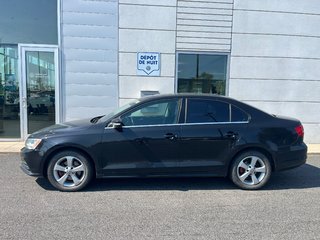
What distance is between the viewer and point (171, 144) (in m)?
4.54

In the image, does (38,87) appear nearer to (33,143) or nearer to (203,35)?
(33,143)

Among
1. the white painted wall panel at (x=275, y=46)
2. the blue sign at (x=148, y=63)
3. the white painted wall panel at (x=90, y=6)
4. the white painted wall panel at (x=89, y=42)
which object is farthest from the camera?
the white painted wall panel at (x=275, y=46)

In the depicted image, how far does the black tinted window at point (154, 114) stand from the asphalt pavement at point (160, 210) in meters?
1.12

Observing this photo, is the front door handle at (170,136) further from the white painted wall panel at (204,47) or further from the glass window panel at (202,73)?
the white painted wall panel at (204,47)

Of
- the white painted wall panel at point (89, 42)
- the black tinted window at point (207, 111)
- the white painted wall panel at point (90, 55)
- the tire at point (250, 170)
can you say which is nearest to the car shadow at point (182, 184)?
the tire at point (250, 170)

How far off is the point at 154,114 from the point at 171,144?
0.58m

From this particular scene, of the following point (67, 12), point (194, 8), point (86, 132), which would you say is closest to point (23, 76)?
point (67, 12)

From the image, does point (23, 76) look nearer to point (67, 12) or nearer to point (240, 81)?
point (67, 12)

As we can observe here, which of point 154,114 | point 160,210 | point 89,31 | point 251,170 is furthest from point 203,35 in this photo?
point 160,210

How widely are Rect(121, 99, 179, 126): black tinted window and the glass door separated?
4369 millimetres

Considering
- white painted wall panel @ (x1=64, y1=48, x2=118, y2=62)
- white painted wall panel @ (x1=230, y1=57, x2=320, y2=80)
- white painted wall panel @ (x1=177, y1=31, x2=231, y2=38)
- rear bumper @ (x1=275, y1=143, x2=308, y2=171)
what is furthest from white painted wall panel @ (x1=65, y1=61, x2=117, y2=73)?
rear bumper @ (x1=275, y1=143, x2=308, y2=171)

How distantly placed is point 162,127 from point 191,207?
4.33 feet

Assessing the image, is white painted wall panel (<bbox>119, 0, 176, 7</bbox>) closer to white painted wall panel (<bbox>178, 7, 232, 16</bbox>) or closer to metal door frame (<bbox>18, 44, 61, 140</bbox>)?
white painted wall panel (<bbox>178, 7, 232, 16</bbox>)

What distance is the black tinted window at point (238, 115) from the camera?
4742 mm
